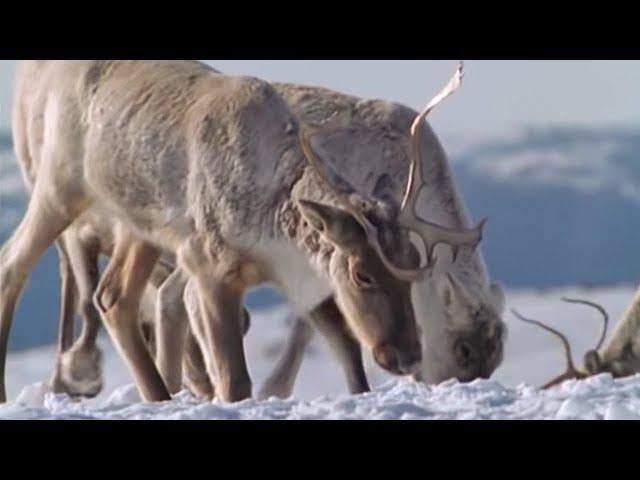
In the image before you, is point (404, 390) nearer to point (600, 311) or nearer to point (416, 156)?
point (416, 156)

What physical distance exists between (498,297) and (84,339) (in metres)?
2.25

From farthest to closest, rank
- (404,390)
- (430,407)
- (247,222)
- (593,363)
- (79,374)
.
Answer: (79,374), (593,363), (247,222), (404,390), (430,407)

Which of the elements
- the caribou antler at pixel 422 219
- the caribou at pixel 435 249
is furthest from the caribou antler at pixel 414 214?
the caribou at pixel 435 249

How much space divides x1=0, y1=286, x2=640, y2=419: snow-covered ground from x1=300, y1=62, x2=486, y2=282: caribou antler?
50 cm

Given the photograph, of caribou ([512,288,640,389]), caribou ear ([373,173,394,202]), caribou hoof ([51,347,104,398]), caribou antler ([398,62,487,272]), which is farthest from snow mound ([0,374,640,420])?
caribou hoof ([51,347,104,398])

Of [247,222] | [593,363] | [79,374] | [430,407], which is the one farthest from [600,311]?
[79,374]

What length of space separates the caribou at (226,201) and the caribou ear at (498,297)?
451mm

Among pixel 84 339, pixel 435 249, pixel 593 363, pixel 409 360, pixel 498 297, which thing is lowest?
pixel 84 339

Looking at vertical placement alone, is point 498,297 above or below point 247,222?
below

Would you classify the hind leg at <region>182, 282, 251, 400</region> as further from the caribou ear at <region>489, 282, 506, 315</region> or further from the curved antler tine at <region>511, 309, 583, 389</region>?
the curved antler tine at <region>511, 309, 583, 389</region>

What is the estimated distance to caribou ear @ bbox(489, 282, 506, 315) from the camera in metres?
12.0

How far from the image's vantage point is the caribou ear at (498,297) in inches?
473

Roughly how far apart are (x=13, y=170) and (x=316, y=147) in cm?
220

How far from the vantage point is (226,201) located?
1121cm
